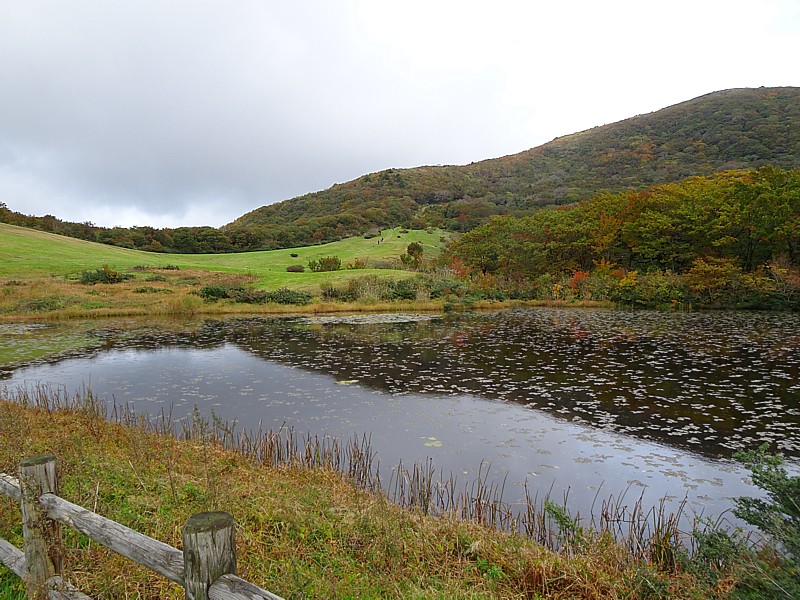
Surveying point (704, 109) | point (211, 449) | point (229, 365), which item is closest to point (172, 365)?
point (229, 365)

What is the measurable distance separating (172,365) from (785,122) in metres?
99.1

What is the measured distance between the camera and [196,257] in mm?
61594

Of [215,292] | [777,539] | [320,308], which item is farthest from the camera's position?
[215,292]

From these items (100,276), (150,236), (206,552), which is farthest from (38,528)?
(150,236)

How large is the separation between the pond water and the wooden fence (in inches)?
189

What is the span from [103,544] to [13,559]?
1158mm

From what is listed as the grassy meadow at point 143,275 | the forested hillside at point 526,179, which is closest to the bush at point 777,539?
the grassy meadow at point 143,275

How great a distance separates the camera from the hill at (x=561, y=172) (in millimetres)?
73312

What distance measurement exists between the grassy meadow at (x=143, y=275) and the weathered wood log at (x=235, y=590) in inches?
1204

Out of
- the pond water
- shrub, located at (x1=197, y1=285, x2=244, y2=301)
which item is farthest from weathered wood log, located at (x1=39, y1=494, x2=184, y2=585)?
shrub, located at (x1=197, y1=285, x2=244, y2=301)

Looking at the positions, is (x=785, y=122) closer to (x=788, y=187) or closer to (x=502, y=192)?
(x=502, y=192)

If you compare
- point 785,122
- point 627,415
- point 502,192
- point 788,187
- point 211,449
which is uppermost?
point 785,122

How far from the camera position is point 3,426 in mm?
6945

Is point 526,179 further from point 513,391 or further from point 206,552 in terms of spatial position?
point 206,552
